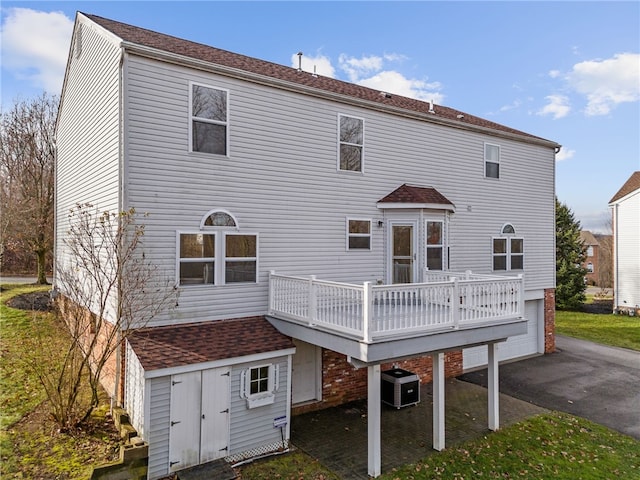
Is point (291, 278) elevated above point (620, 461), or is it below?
above

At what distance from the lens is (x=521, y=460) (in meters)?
7.57

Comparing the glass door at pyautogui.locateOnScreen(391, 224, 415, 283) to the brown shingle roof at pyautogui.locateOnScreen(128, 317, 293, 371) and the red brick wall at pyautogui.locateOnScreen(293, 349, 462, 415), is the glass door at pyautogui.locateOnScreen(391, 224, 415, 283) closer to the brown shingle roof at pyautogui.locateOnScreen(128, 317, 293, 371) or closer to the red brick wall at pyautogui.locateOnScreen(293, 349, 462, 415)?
the red brick wall at pyautogui.locateOnScreen(293, 349, 462, 415)

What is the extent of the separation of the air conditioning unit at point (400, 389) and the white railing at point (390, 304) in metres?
2.73

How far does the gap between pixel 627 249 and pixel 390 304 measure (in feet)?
83.0

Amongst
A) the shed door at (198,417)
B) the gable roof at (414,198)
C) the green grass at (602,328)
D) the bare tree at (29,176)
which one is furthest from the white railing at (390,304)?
the bare tree at (29,176)

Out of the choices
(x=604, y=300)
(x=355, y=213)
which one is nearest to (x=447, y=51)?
(x=355, y=213)

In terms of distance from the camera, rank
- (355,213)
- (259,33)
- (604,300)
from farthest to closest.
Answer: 1. (604,300)
2. (259,33)
3. (355,213)

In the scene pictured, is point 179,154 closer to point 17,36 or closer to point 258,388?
point 258,388

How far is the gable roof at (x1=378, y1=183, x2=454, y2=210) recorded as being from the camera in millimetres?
10773

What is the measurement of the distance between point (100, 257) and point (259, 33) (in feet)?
29.8

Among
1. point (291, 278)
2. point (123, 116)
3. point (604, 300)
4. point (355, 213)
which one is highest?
point (123, 116)

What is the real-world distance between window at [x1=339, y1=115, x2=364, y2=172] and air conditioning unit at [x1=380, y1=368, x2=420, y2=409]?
222 inches

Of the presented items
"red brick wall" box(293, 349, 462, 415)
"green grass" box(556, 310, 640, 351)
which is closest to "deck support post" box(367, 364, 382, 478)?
"red brick wall" box(293, 349, 462, 415)

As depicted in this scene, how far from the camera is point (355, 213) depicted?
418 inches
